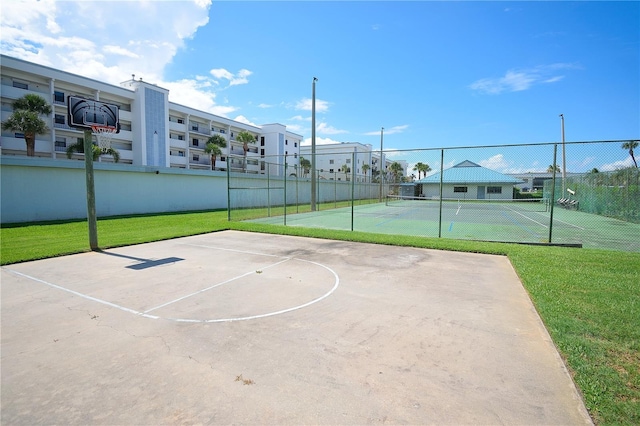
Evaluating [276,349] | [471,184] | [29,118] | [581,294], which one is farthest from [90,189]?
[29,118]

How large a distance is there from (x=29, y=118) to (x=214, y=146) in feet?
73.3

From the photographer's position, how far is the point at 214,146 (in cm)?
4881

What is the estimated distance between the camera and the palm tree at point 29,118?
94.7 feet

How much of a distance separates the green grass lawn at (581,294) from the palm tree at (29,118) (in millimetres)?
25172

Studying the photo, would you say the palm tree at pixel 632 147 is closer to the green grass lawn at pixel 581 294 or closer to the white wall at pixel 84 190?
the green grass lawn at pixel 581 294

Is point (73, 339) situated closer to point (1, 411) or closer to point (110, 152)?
point (1, 411)

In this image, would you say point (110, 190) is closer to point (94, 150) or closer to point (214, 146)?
point (94, 150)

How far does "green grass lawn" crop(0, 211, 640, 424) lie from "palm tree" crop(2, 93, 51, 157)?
25.2m

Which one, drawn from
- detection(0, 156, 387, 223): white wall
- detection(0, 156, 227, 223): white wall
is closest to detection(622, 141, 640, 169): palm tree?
detection(0, 156, 387, 223): white wall

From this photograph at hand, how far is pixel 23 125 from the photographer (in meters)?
29.2

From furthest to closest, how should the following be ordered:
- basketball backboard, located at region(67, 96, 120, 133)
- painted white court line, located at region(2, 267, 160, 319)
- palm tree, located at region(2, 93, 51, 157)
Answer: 1. palm tree, located at region(2, 93, 51, 157)
2. basketball backboard, located at region(67, 96, 120, 133)
3. painted white court line, located at region(2, 267, 160, 319)

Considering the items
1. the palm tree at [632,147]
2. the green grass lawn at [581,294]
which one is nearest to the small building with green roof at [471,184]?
the palm tree at [632,147]

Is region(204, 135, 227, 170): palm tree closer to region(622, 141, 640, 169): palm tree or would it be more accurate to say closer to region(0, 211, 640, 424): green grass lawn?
region(0, 211, 640, 424): green grass lawn

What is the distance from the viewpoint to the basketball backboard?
8.49 m
